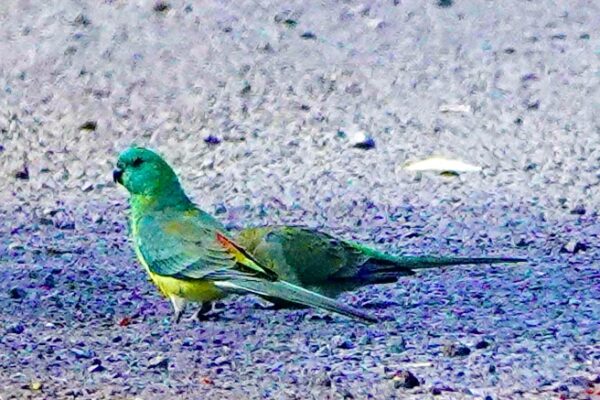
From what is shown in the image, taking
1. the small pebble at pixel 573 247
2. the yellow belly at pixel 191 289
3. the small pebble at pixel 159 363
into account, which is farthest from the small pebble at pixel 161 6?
the small pebble at pixel 159 363

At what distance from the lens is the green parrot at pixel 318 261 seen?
7.19 m

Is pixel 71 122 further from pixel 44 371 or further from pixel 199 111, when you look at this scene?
pixel 44 371

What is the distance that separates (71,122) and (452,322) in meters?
4.20

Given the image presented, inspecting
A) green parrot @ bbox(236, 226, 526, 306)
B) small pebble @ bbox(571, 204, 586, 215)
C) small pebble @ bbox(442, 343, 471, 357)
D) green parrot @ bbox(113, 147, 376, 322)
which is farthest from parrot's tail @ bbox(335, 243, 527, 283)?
small pebble @ bbox(571, 204, 586, 215)

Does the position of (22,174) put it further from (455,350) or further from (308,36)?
(455,350)

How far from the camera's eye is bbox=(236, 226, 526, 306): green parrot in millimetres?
7188

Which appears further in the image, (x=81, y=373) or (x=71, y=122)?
(x=71, y=122)

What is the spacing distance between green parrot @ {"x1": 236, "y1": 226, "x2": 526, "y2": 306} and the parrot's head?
16.5 inches

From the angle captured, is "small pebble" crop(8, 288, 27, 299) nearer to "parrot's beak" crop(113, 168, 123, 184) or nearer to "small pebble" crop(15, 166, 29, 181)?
"parrot's beak" crop(113, 168, 123, 184)

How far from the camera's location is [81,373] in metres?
6.38

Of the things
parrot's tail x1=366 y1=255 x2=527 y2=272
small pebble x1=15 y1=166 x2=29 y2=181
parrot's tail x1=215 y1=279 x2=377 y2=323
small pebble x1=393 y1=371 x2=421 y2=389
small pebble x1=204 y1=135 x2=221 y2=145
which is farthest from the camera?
small pebble x1=204 y1=135 x2=221 y2=145

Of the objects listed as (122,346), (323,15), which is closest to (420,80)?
(323,15)

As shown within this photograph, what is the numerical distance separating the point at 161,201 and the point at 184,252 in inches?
15.1

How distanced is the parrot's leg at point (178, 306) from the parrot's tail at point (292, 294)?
0.21m
